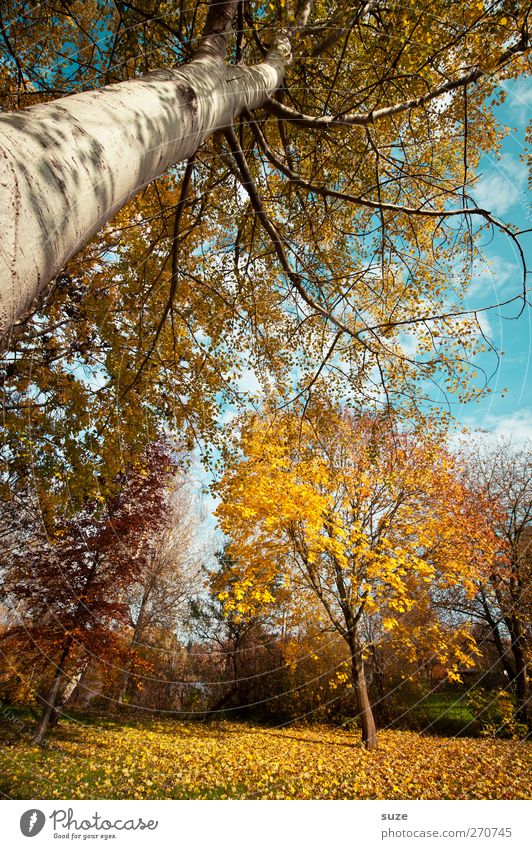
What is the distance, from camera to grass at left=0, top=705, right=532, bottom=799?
2977 mm

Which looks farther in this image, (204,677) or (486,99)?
(204,677)

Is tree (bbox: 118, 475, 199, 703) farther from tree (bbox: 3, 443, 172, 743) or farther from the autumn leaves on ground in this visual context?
tree (bbox: 3, 443, 172, 743)

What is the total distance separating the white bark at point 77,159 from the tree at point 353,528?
3797mm

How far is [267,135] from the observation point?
439 cm

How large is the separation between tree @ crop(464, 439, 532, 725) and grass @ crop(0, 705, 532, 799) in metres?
1.68

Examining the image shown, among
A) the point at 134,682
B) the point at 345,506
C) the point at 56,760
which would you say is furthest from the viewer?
the point at 134,682

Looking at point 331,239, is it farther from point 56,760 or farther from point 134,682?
point 134,682

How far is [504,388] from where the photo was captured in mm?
2629

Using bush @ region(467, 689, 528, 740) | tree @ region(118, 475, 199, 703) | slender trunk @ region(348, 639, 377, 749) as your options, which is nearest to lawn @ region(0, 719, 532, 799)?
slender trunk @ region(348, 639, 377, 749)

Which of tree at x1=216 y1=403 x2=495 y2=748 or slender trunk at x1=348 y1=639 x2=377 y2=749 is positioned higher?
tree at x1=216 y1=403 x2=495 y2=748
